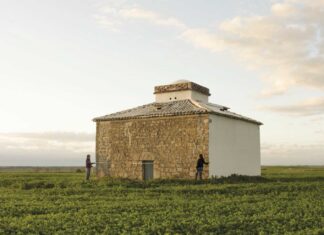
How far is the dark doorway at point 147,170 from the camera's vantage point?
92.9 ft

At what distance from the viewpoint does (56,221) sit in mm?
11508

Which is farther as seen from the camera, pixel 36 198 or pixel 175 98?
pixel 175 98

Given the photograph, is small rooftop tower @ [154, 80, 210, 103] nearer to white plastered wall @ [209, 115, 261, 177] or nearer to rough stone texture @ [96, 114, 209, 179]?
white plastered wall @ [209, 115, 261, 177]

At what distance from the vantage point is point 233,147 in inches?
1141

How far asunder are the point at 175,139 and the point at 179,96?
565 centimetres

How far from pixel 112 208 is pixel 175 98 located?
1883 cm

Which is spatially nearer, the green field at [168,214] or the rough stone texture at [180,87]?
the green field at [168,214]

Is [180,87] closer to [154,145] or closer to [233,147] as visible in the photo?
[154,145]

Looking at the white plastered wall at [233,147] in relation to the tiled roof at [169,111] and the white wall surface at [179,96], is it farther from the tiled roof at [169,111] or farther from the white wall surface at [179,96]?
the white wall surface at [179,96]

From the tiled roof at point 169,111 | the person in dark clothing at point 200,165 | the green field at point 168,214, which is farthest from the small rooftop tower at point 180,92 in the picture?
the green field at point 168,214

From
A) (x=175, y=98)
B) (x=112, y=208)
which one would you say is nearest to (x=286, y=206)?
(x=112, y=208)

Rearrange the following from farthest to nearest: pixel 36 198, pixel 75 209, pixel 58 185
Answer: pixel 58 185 → pixel 36 198 → pixel 75 209

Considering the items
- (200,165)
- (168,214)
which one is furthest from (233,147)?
(168,214)

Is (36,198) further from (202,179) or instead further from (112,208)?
(202,179)
